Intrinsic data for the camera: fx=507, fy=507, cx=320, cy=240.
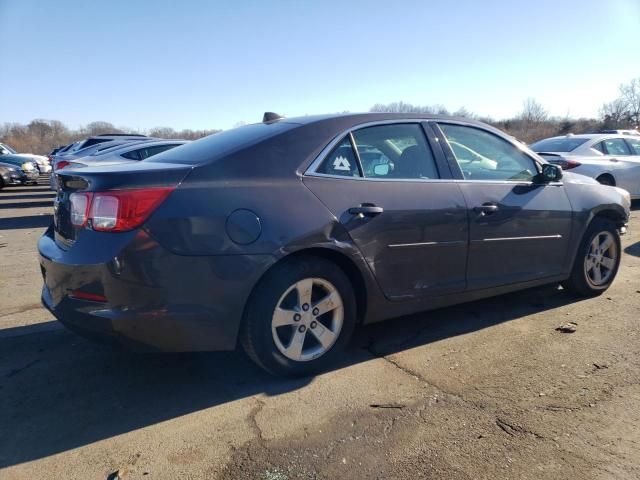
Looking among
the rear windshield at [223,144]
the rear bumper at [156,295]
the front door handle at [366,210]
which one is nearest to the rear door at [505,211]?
the front door handle at [366,210]

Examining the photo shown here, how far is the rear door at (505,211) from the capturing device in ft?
12.5

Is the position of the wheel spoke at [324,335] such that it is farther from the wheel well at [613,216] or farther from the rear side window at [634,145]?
the rear side window at [634,145]

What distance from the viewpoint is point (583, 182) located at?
4.63 m

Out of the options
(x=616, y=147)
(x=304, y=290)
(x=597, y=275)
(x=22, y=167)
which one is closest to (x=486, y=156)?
(x=597, y=275)

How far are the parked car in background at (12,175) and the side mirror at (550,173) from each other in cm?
1955

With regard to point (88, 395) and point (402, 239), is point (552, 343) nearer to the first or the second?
point (402, 239)

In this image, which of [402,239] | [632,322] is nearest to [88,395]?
[402,239]

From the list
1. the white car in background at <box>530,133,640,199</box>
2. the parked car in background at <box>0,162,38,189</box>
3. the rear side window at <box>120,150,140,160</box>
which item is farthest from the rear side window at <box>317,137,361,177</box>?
the parked car in background at <box>0,162,38,189</box>

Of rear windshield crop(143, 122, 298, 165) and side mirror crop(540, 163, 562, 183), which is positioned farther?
side mirror crop(540, 163, 562, 183)

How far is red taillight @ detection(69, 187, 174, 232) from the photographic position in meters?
2.64

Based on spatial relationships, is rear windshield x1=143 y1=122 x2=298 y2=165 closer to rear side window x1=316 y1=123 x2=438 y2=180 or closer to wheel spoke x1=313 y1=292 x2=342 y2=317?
rear side window x1=316 y1=123 x2=438 y2=180

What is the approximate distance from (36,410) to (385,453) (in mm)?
1930

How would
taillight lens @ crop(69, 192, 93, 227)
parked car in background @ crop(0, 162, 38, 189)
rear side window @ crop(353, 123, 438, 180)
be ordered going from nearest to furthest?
taillight lens @ crop(69, 192, 93, 227) < rear side window @ crop(353, 123, 438, 180) < parked car in background @ crop(0, 162, 38, 189)

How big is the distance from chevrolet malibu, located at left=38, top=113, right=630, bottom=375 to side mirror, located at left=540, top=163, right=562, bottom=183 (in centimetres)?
2
